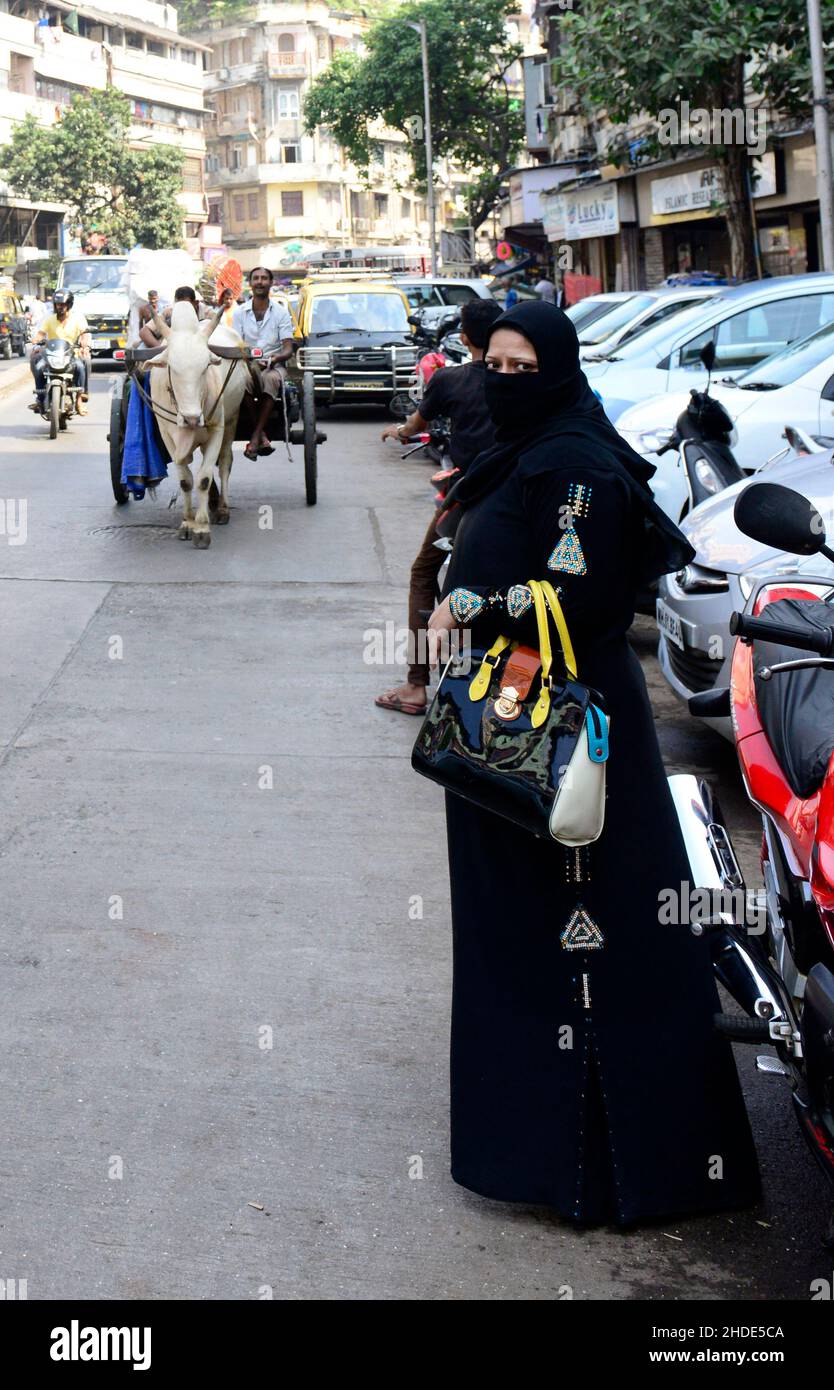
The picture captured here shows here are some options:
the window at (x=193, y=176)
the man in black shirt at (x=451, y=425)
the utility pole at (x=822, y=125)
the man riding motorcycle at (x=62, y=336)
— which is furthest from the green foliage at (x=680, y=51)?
the window at (x=193, y=176)

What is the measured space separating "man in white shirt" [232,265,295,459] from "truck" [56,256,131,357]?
18.6 metres

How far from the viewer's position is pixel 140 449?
1313 centimetres

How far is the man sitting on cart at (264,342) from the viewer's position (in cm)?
1370

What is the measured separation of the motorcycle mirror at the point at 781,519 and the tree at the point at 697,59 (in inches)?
685

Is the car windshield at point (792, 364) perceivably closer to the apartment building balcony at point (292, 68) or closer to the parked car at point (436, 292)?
the parked car at point (436, 292)

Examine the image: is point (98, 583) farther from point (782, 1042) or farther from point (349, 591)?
point (782, 1042)

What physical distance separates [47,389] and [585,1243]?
1857 centimetres

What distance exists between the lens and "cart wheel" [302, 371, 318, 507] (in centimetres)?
1397

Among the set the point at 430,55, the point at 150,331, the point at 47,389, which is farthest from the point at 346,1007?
the point at 430,55

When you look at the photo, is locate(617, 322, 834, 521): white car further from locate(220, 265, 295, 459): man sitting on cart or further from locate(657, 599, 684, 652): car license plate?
locate(220, 265, 295, 459): man sitting on cart

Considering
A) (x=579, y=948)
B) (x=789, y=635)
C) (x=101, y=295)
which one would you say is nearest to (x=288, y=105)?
(x=101, y=295)

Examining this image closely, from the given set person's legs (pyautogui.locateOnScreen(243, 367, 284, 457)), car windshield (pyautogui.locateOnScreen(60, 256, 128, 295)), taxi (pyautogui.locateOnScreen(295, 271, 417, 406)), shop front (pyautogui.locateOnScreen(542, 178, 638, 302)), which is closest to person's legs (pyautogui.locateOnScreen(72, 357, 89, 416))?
taxi (pyautogui.locateOnScreen(295, 271, 417, 406))

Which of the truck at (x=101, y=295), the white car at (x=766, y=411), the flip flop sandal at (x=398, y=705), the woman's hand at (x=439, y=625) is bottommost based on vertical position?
the flip flop sandal at (x=398, y=705)

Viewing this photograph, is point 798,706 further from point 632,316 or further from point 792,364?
point 632,316
